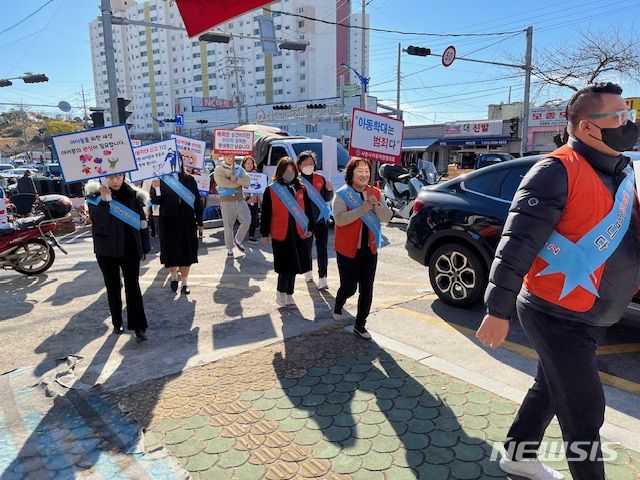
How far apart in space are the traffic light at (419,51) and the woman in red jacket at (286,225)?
13536 millimetres

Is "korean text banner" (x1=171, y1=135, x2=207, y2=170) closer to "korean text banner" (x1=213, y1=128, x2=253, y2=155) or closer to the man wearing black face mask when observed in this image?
"korean text banner" (x1=213, y1=128, x2=253, y2=155)

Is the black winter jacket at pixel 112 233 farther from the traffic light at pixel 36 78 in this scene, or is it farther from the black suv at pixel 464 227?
the traffic light at pixel 36 78

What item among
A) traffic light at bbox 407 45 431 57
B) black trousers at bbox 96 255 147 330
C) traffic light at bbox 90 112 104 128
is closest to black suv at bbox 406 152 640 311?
Result: black trousers at bbox 96 255 147 330

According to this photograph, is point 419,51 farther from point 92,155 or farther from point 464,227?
point 92,155

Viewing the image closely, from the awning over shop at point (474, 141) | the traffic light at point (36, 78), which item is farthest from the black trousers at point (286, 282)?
the awning over shop at point (474, 141)

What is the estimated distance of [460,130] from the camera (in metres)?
38.0

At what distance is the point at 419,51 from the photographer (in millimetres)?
17062

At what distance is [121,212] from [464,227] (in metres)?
3.41

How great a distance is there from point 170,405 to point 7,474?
967 millimetres

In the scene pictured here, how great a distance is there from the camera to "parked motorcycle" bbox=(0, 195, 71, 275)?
7.00 metres

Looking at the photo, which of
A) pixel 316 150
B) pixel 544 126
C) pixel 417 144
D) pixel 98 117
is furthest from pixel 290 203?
pixel 417 144

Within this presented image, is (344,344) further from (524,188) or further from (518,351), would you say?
(524,188)

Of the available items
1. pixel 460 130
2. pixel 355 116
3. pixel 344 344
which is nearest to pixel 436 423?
pixel 344 344

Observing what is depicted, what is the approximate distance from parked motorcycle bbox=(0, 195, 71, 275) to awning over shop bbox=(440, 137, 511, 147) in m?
33.8
